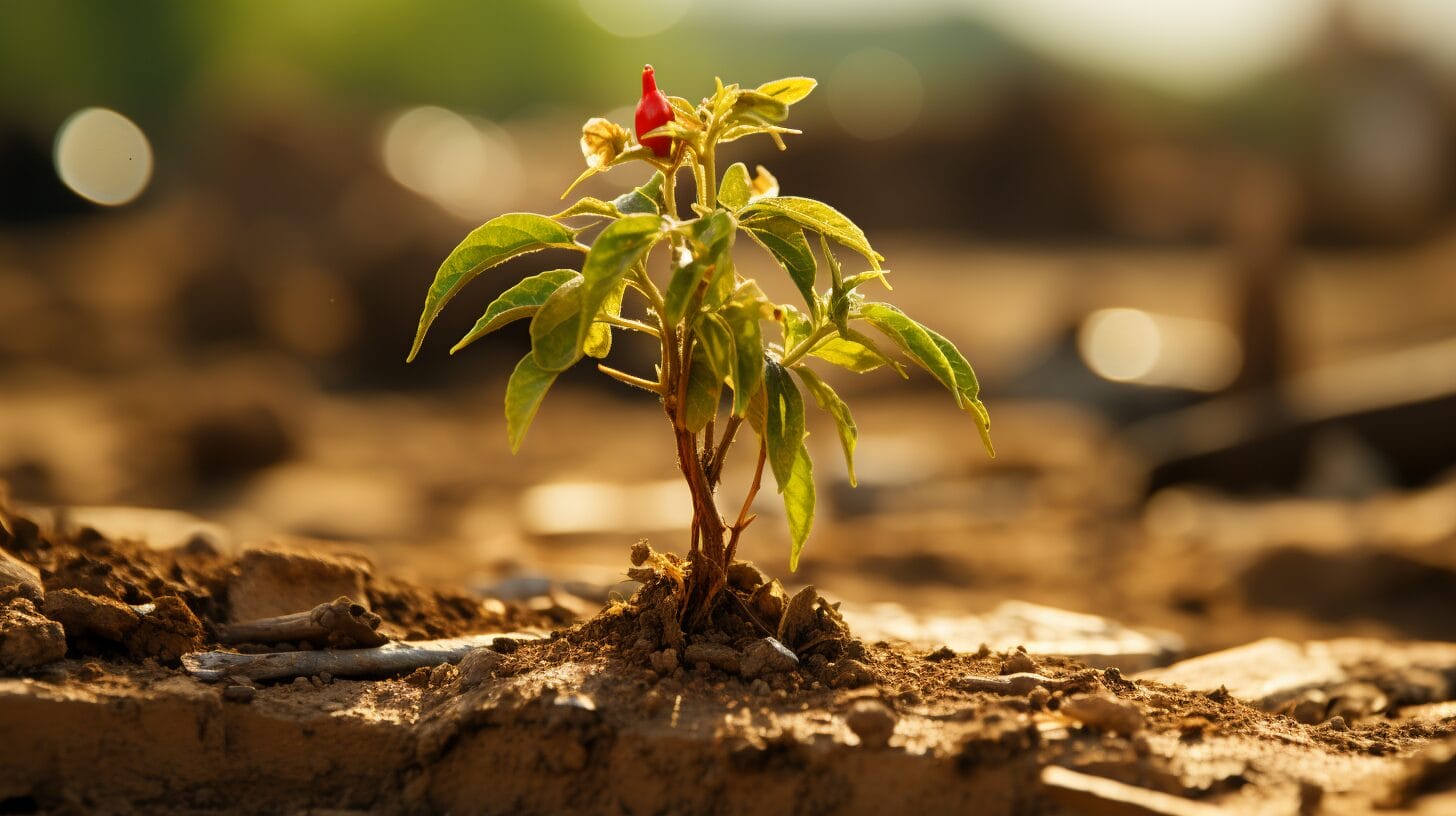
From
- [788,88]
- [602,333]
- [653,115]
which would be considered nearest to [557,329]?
[602,333]

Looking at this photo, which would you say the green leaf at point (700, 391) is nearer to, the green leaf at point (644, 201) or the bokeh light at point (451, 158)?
the green leaf at point (644, 201)

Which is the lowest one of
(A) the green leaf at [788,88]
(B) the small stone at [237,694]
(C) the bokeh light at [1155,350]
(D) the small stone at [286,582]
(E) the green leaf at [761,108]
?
(B) the small stone at [237,694]

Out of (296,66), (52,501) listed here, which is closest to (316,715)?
(52,501)

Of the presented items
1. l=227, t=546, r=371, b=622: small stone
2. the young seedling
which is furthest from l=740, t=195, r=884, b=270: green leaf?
l=227, t=546, r=371, b=622: small stone

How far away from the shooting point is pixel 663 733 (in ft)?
8.58

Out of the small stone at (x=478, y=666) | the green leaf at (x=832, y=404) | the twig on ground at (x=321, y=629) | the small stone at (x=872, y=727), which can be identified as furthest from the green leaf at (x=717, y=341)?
the twig on ground at (x=321, y=629)

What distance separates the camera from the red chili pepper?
107 inches

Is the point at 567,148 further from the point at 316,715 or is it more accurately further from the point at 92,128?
the point at 316,715

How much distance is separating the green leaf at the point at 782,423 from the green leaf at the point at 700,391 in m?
0.11

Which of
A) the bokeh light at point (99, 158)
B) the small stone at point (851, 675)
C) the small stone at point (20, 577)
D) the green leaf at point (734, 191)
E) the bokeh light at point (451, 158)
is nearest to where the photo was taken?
the small stone at point (851, 675)

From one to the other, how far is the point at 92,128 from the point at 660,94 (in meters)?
30.3

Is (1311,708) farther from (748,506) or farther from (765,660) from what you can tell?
(748,506)

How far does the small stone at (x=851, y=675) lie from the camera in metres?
2.85

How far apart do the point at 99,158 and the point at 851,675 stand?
30.5 m
